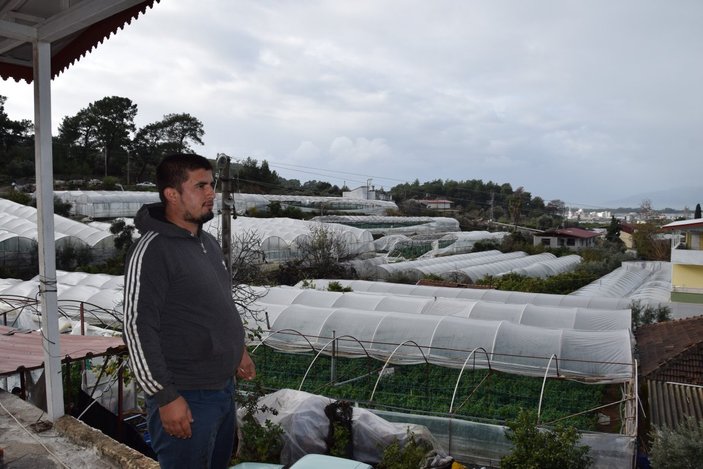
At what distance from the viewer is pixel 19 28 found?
2986 millimetres

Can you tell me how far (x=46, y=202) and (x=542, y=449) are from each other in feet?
18.1

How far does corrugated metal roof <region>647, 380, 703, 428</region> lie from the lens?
8.71 m

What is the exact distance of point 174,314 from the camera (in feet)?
6.64

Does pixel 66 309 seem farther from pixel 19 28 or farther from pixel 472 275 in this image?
pixel 472 275

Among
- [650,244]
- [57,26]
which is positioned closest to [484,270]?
[650,244]

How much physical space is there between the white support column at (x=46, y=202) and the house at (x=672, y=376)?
7.65 m

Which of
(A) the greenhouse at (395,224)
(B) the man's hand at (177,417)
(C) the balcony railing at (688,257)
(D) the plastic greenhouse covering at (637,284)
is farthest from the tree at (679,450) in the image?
(A) the greenhouse at (395,224)

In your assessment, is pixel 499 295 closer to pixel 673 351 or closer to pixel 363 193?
pixel 673 351

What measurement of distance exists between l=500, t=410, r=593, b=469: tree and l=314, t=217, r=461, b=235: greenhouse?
102 feet

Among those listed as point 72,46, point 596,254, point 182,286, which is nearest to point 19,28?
point 72,46

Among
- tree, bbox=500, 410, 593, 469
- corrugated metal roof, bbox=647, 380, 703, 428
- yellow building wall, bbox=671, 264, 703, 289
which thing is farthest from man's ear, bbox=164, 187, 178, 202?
yellow building wall, bbox=671, 264, 703, 289

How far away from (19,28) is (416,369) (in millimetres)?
9534

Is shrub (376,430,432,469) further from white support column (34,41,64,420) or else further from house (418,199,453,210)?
house (418,199,453,210)

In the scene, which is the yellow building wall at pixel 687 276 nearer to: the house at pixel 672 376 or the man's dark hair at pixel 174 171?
the house at pixel 672 376
